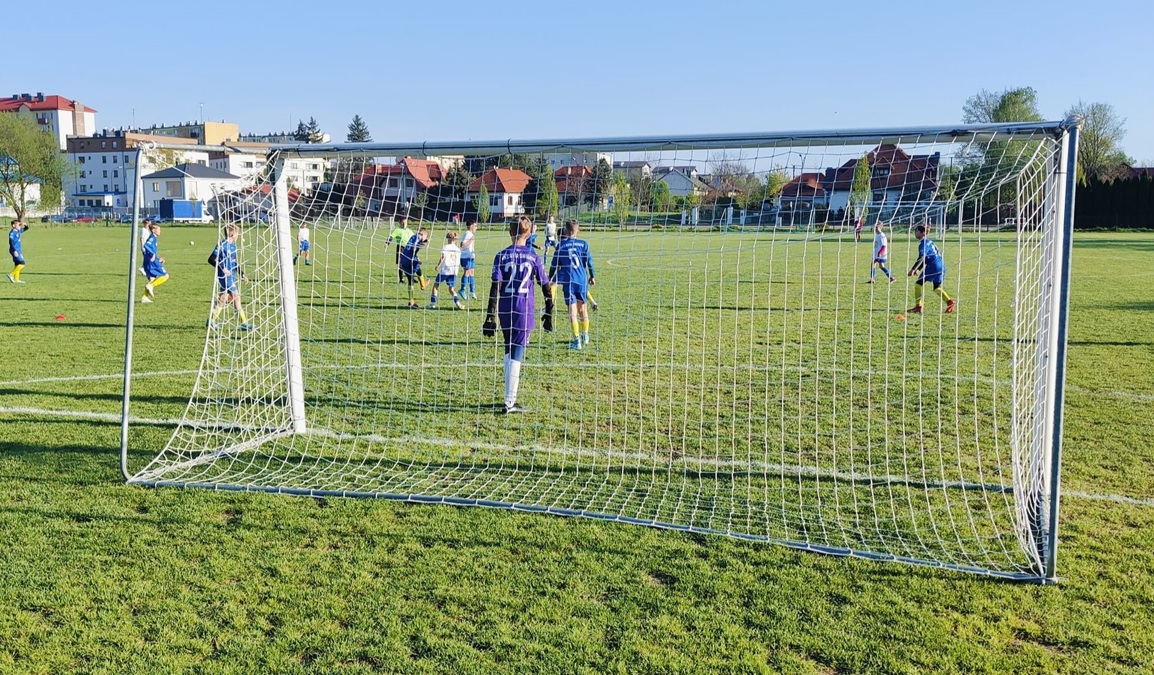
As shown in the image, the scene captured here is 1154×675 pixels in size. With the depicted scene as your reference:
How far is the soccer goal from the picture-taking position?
5.13 meters

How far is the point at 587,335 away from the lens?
11961 millimetres

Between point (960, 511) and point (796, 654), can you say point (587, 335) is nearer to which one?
point (960, 511)

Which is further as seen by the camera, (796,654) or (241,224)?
(241,224)

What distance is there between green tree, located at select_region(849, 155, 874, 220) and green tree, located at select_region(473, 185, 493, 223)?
11.1ft

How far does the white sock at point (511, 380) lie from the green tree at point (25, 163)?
81193 mm

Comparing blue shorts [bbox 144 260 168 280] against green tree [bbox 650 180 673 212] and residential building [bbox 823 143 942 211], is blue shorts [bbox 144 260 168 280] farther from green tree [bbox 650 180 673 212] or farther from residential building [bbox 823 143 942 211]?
residential building [bbox 823 143 942 211]

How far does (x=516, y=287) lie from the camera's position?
7.88 metres

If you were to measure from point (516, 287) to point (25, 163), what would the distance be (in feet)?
279

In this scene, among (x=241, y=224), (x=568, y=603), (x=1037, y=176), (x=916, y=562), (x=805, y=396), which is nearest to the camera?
(x=568, y=603)

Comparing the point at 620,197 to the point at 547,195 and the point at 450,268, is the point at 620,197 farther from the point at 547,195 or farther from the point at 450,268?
the point at 450,268

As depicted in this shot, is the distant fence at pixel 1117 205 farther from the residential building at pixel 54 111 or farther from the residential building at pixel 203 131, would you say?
the residential building at pixel 54 111

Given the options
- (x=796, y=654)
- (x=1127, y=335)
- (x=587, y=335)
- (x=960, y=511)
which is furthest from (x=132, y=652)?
(x=1127, y=335)

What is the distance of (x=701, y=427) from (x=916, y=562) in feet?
10.2

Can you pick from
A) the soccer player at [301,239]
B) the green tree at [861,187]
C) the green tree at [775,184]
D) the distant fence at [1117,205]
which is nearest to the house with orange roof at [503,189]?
the soccer player at [301,239]
